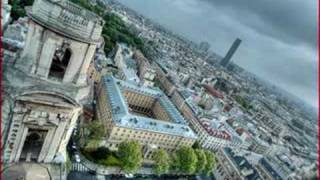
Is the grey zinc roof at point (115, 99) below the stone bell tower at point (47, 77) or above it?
below

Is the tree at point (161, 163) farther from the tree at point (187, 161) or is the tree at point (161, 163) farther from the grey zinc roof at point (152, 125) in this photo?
the grey zinc roof at point (152, 125)

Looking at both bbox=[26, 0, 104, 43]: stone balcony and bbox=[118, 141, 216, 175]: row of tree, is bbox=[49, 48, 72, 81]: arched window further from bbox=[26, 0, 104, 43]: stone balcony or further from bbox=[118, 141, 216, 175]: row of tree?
bbox=[118, 141, 216, 175]: row of tree

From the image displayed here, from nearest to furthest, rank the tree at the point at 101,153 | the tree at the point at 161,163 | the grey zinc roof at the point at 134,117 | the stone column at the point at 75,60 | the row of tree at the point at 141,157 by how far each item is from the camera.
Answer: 1. the stone column at the point at 75,60
2. the row of tree at the point at 141,157
3. the tree at the point at 101,153
4. the tree at the point at 161,163
5. the grey zinc roof at the point at 134,117

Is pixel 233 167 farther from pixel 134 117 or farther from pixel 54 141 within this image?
pixel 54 141

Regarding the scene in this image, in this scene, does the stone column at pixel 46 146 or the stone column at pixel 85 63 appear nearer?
the stone column at pixel 85 63

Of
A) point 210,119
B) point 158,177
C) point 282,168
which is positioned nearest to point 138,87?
point 210,119

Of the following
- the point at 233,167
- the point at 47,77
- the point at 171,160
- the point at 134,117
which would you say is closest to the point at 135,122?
the point at 134,117

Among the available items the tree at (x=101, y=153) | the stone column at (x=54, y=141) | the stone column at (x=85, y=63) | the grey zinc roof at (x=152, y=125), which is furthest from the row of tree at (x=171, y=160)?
the stone column at (x=85, y=63)

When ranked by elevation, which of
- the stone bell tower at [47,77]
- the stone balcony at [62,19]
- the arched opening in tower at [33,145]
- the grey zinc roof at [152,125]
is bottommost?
the grey zinc roof at [152,125]

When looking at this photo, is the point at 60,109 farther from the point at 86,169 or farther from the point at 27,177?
the point at 86,169
